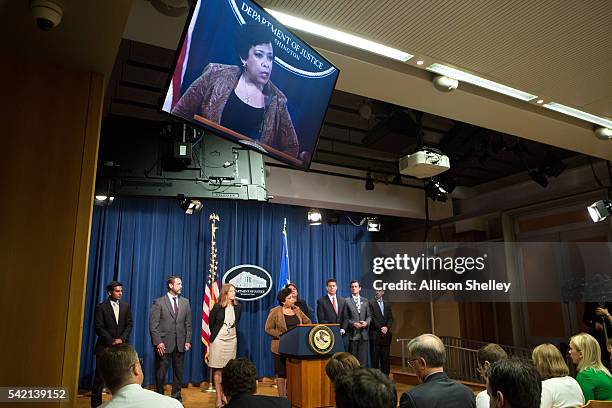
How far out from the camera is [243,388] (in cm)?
214

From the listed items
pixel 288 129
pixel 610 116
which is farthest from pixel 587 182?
pixel 288 129

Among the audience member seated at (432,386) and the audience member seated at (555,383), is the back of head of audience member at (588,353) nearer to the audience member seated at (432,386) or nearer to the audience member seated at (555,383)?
the audience member seated at (555,383)

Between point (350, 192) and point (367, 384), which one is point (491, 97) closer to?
point (367, 384)

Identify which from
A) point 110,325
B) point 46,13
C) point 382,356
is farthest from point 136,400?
point 382,356

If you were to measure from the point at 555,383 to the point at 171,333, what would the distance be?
4.20 metres

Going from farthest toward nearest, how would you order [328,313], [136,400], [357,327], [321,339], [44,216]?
[328,313]
[357,327]
[321,339]
[44,216]
[136,400]

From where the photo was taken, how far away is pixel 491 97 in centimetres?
374

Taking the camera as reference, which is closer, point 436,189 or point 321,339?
point 321,339

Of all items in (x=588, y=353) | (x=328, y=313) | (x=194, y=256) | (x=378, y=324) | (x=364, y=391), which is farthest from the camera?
(x=194, y=256)

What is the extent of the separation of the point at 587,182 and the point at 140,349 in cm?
703

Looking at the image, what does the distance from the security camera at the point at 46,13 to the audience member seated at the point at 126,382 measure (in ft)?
5.13

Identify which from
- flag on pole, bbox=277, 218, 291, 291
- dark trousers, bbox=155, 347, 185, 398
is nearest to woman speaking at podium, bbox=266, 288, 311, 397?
dark trousers, bbox=155, 347, 185, 398

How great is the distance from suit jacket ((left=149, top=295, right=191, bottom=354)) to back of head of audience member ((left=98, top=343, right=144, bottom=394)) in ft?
11.6

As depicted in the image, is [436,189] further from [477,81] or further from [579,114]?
[477,81]
